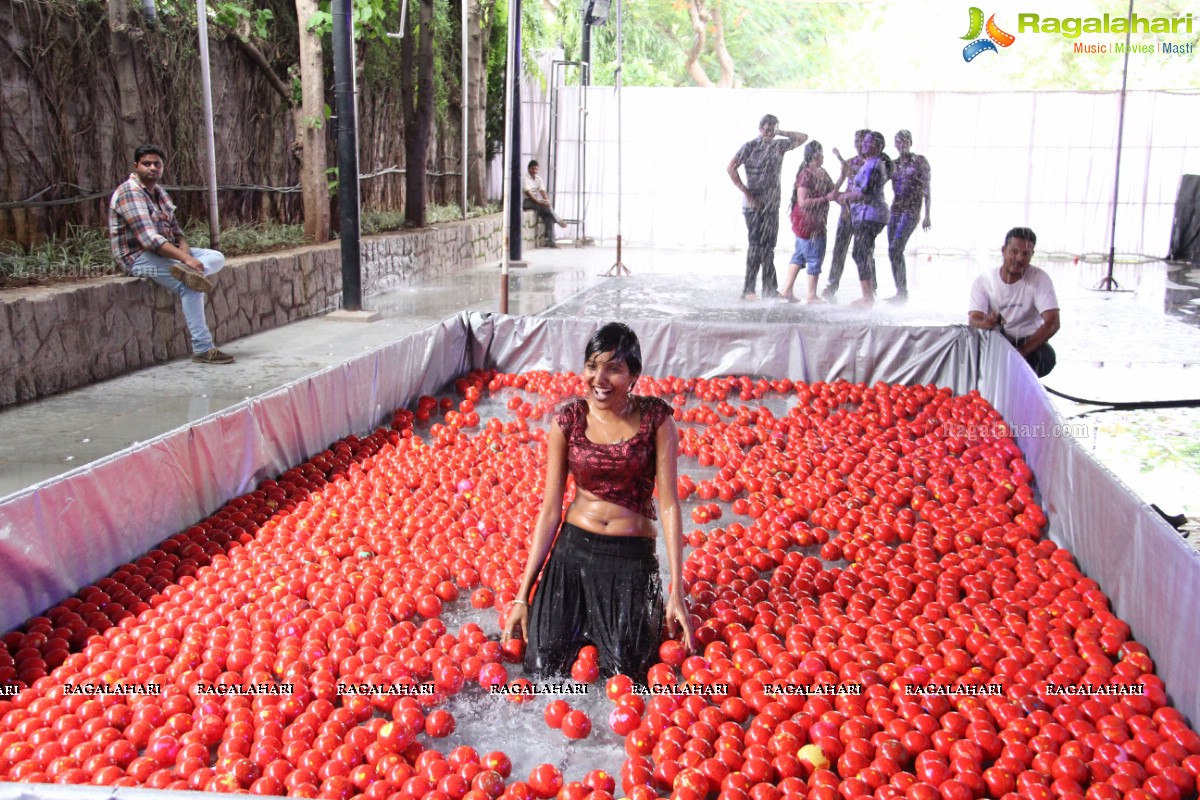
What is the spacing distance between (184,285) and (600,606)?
4930mm

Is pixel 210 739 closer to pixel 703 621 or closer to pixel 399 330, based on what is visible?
pixel 703 621

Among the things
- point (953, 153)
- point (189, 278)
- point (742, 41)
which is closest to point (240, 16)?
point (189, 278)

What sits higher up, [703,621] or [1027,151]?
[1027,151]

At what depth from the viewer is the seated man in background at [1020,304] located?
20.4ft

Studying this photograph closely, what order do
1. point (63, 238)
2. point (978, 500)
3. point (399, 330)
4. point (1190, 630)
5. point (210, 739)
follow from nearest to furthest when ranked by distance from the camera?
point (210, 739), point (1190, 630), point (978, 500), point (63, 238), point (399, 330)

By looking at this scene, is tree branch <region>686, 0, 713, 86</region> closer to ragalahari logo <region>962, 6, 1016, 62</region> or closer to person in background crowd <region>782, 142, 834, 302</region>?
ragalahari logo <region>962, 6, 1016, 62</region>

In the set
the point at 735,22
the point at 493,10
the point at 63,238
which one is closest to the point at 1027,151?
the point at 493,10

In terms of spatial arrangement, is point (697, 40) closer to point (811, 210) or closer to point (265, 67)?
point (811, 210)

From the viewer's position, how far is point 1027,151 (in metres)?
16.1

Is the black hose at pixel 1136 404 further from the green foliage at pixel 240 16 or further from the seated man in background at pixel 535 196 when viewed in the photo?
the seated man in background at pixel 535 196

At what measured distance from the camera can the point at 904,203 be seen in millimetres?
10695

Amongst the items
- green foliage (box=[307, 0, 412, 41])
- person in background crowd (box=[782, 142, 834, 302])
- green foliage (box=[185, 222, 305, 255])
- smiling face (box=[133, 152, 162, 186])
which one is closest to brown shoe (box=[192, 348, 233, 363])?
smiling face (box=[133, 152, 162, 186])

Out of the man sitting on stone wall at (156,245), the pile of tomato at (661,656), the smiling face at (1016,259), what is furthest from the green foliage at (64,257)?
the smiling face at (1016,259)

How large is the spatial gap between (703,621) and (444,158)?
1233 centimetres
